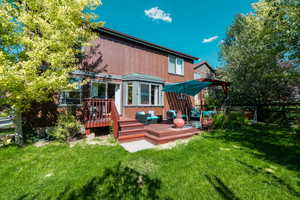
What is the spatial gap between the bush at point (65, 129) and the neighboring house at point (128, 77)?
1417 millimetres

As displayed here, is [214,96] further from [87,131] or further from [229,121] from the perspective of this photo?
[87,131]

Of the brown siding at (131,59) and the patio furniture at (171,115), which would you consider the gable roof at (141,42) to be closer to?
the brown siding at (131,59)

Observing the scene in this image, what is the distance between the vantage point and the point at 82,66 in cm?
714

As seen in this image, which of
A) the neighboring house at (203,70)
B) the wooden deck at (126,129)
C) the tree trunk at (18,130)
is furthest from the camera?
the neighboring house at (203,70)

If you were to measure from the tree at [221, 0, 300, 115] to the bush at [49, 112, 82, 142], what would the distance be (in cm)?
1064

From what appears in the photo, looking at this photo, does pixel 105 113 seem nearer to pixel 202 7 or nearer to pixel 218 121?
pixel 218 121

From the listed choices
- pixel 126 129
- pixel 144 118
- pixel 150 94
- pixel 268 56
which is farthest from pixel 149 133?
pixel 268 56

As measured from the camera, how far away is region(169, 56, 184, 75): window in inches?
444

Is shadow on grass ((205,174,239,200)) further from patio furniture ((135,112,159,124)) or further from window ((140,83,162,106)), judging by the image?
window ((140,83,162,106))

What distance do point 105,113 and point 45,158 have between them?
10.8ft

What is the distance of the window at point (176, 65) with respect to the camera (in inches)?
444

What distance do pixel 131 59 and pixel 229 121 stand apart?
308 inches

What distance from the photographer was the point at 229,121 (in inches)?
316

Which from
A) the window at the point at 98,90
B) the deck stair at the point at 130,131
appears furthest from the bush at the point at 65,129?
the window at the point at 98,90
